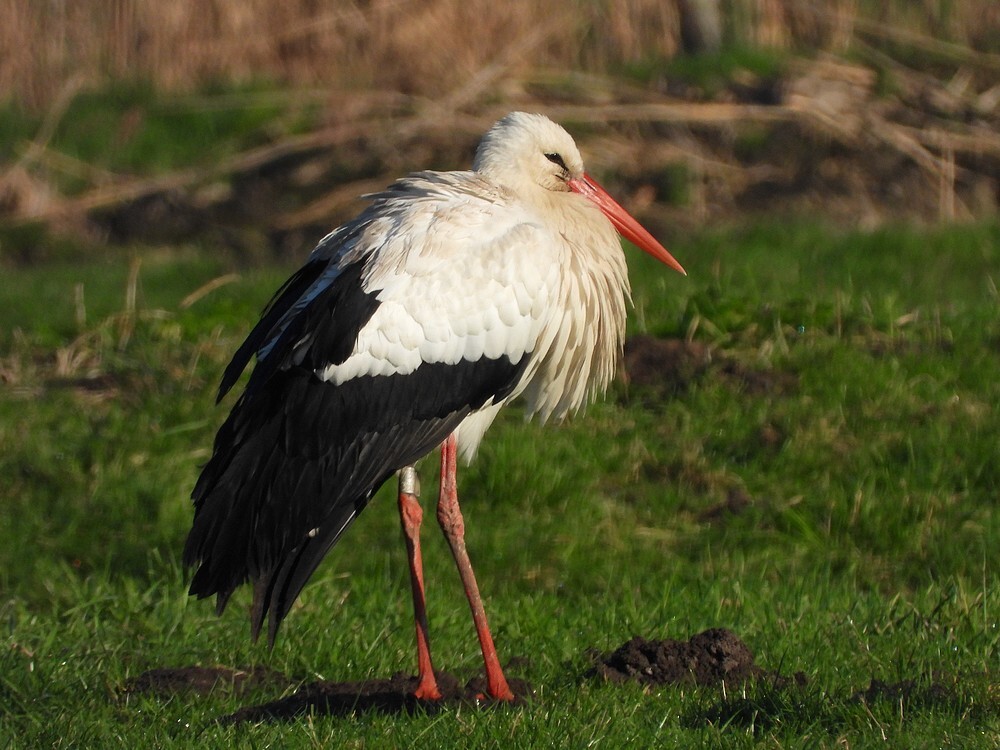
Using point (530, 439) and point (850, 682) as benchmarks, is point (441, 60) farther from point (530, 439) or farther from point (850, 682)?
point (850, 682)

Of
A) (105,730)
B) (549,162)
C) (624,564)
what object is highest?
(549,162)

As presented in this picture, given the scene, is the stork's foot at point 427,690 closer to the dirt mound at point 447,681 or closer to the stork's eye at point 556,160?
the dirt mound at point 447,681

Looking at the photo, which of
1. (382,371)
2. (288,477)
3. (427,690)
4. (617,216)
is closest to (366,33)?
(617,216)

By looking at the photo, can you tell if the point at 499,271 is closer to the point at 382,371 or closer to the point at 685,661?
the point at 382,371

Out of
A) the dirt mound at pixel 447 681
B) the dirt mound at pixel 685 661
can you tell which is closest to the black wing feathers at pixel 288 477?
the dirt mound at pixel 447 681

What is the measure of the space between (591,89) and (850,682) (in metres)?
7.90

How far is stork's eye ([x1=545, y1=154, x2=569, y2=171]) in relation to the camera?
480 cm

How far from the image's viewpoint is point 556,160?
189 inches

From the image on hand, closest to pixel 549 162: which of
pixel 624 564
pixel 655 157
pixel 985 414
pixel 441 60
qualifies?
pixel 624 564

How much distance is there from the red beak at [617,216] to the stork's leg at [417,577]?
102cm

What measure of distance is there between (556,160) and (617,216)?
0.30 meters

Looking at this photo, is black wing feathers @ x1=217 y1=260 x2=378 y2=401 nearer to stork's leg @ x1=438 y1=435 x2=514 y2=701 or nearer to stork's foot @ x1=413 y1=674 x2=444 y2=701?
stork's leg @ x1=438 y1=435 x2=514 y2=701

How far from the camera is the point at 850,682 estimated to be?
397 centimetres

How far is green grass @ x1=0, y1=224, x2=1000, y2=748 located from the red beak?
107 cm
